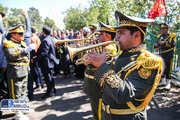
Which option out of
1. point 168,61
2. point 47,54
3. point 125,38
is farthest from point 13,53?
point 168,61

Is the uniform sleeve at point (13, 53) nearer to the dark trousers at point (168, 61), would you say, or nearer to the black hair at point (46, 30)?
the black hair at point (46, 30)

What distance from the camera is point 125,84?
1218 mm

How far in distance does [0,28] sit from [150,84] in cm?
472

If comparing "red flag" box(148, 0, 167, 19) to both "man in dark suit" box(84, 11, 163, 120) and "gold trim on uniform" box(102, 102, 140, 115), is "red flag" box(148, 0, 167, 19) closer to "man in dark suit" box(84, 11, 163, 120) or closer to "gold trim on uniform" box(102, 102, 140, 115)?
"man in dark suit" box(84, 11, 163, 120)

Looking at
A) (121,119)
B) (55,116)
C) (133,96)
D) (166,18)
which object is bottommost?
(55,116)

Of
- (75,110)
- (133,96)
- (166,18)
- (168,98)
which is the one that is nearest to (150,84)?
(133,96)

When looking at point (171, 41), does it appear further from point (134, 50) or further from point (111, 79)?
point (111, 79)

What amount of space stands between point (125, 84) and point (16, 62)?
3.20 meters

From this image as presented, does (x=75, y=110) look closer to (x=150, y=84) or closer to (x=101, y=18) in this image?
(x=150, y=84)

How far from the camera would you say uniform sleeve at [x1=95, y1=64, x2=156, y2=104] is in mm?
1193

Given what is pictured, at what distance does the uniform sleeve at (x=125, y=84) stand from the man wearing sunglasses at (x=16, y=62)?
2548 millimetres

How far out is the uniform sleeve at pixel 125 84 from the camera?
1193mm

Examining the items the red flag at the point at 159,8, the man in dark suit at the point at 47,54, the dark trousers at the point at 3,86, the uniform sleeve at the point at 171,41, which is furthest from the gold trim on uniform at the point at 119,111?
the red flag at the point at 159,8

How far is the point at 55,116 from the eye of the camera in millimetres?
3598
